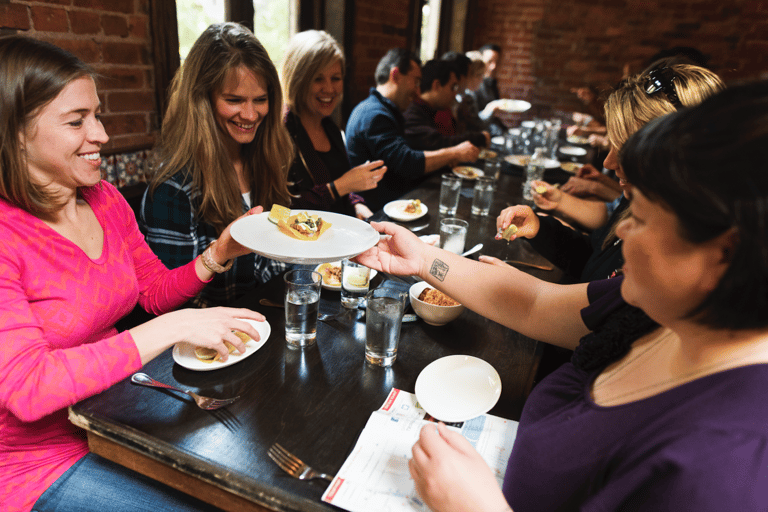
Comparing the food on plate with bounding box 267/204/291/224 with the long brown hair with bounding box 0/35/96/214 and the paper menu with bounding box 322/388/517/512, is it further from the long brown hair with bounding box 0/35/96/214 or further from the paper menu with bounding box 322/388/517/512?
the paper menu with bounding box 322/388/517/512

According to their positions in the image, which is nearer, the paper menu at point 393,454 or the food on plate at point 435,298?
the paper menu at point 393,454

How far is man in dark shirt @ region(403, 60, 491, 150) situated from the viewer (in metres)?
3.68

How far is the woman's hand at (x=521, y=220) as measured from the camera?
1.85 meters

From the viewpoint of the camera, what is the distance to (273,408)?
886 mm

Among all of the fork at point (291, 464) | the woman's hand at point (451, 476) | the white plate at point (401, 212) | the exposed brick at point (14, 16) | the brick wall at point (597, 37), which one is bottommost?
the fork at point (291, 464)

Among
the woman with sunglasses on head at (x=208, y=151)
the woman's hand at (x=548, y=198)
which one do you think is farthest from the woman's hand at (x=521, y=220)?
the woman with sunglasses on head at (x=208, y=151)

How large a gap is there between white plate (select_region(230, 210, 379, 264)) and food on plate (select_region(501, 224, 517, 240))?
0.72m

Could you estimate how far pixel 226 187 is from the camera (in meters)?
1.76

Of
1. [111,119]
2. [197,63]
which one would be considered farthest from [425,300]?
[111,119]

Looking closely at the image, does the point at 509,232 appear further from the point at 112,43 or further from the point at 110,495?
the point at 112,43

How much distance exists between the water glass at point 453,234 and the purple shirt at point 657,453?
967 mm

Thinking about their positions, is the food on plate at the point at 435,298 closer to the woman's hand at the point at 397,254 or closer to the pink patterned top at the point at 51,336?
the woman's hand at the point at 397,254

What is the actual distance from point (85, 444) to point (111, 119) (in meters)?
1.45

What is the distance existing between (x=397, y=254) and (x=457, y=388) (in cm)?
47
